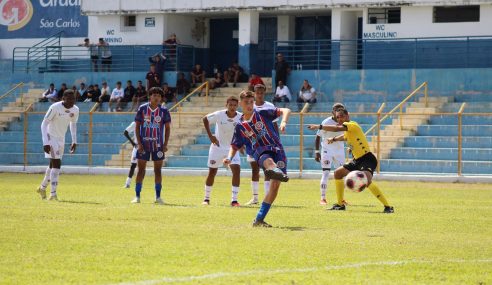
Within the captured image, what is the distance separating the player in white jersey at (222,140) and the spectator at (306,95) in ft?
54.7

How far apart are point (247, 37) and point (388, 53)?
229 inches

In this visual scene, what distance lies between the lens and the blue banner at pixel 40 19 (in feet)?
153

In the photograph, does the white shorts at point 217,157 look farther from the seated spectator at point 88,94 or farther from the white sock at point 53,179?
the seated spectator at point 88,94

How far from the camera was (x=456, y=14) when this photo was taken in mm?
38281

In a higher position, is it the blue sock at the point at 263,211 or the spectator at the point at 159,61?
the spectator at the point at 159,61

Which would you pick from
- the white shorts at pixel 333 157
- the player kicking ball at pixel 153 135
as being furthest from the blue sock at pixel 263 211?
the white shorts at pixel 333 157

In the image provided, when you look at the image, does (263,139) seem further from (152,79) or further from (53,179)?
(152,79)

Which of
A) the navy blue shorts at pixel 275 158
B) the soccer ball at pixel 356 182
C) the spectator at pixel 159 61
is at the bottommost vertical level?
the soccer ball at pixel 356 182

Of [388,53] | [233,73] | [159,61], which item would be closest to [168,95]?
[159,61]

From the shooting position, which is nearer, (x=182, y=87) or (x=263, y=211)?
(x=263, y=211)

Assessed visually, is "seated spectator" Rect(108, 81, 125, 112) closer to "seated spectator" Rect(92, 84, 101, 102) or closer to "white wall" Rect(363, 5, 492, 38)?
"seated spectator" Rect(92, 84, 101, 102)

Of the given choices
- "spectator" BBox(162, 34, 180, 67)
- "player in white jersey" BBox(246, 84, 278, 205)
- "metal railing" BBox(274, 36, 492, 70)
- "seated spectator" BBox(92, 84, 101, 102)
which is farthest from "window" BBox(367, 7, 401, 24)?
"player in white jersey" BBox(246, 84, 278, 205)

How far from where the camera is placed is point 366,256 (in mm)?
11906

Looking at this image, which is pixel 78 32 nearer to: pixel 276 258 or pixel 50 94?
pixel 50 94
